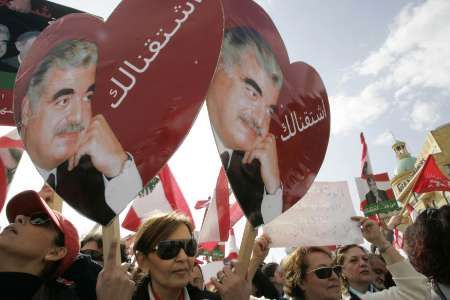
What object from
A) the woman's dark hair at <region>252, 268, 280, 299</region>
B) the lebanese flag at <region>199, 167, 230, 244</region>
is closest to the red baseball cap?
the lebanese flag at <region>199, 167, 230, 244</region>

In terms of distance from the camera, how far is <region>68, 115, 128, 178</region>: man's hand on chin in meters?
1.58

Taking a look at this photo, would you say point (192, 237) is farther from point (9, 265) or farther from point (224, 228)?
point (224, 228)

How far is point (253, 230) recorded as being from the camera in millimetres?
1834

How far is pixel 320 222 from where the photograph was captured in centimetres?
274

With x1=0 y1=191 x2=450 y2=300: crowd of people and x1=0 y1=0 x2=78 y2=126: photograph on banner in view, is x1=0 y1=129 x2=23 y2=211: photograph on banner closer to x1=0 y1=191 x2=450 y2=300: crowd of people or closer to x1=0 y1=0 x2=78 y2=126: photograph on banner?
x1=0 y1=0 x2=78 y2=126: photograph on banner

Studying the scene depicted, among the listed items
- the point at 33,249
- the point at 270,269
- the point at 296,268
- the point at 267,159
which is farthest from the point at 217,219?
the point at 33,249

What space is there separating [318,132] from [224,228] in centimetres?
190

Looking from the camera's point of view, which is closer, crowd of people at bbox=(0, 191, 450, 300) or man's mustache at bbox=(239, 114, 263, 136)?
crowd of people at bbox=(0, 191, 450, 300)

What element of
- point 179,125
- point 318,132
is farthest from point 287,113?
point 179,125

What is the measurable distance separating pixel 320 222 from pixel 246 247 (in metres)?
1.13

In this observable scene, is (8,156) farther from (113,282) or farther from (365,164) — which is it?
(365,164)

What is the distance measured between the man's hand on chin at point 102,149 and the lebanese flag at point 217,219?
7.65ft

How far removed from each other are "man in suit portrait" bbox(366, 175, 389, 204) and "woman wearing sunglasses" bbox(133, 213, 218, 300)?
279 centimetres

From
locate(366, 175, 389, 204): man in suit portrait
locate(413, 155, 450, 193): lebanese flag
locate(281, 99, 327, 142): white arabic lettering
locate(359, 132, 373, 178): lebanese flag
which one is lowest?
locate(281, 99, 327, 142): white arabic lettering
